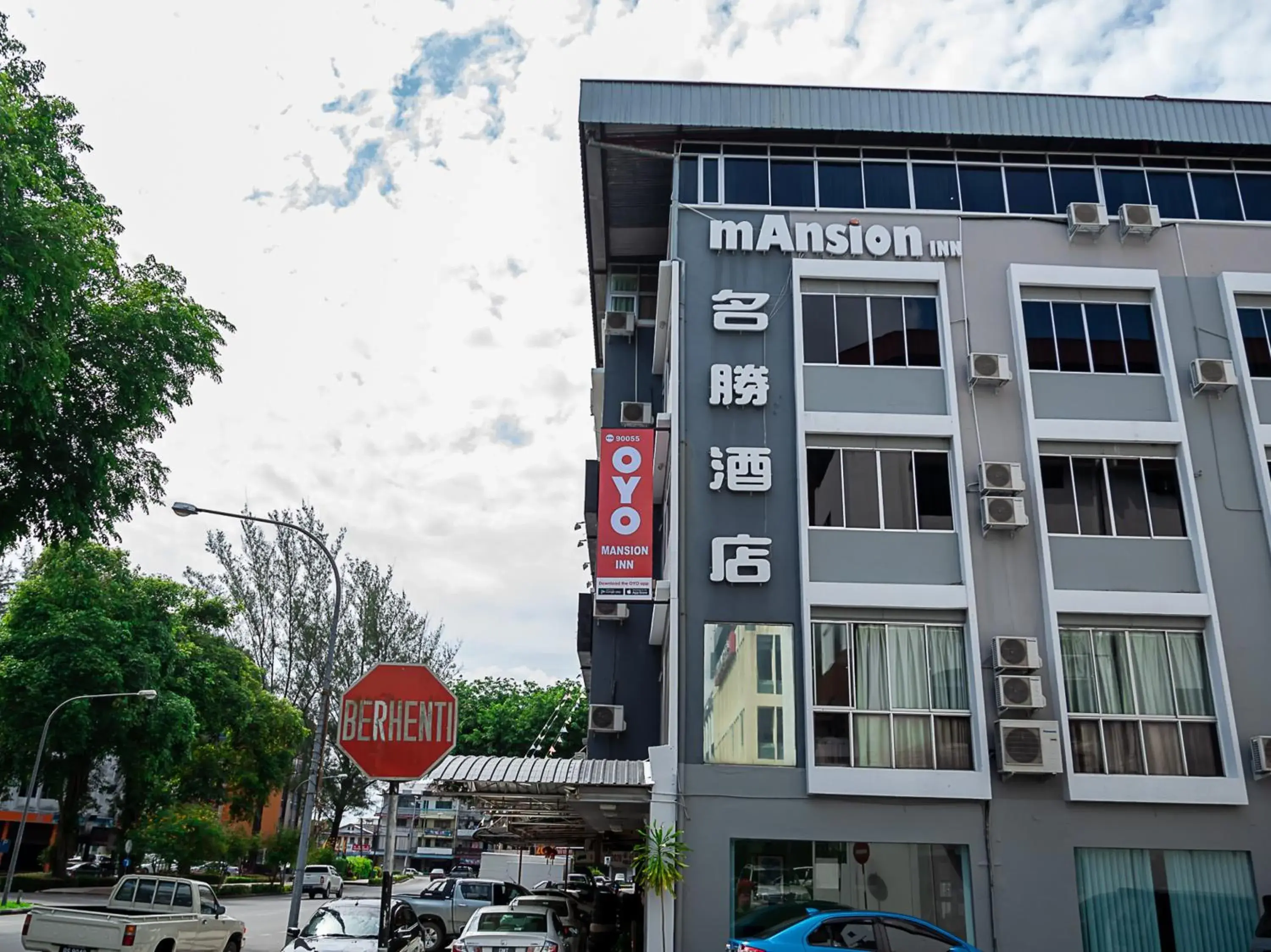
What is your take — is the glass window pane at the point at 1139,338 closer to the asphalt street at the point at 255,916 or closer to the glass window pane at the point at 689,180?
the glass window pane at the point at 689,180

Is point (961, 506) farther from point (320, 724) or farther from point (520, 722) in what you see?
point (520, 722)

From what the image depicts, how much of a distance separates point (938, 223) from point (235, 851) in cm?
3835

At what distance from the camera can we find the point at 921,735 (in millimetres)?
15070

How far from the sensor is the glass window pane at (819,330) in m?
17.3

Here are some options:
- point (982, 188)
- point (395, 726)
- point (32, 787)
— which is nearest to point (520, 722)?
point (32, 787)

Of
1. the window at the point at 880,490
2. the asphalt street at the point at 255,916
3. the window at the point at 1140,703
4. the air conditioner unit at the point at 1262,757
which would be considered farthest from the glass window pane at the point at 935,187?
the asphalt street at the point at 255,916

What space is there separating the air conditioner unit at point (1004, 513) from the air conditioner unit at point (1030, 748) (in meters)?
3.03

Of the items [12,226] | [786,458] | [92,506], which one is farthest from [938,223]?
[92,506]

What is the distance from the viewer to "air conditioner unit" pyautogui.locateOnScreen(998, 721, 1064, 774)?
14.5 metres

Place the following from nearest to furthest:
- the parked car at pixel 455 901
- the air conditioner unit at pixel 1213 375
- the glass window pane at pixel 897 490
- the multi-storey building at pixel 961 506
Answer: the multi-storey building at pixel 961 506
the glass window pane at pixel 897 490
the air conditioner unit at pixel 1213 375
the parked car at pixel 455 901

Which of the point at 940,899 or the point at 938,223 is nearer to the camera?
the point at 940,899

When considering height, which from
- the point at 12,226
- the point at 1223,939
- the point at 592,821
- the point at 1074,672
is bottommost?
the point at 1223,939

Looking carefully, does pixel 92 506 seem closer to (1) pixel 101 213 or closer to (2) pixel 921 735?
(1) pixel 101 213

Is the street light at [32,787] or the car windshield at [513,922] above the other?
the street light at [32,787]
